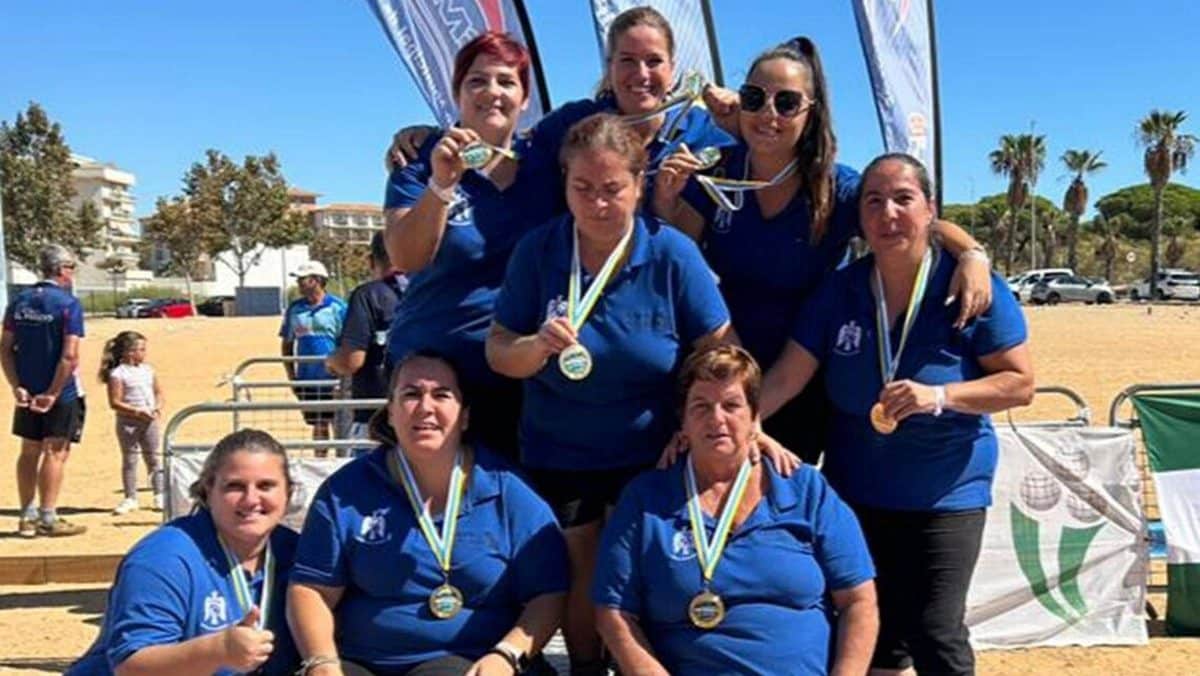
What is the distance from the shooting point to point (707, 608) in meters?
2.96

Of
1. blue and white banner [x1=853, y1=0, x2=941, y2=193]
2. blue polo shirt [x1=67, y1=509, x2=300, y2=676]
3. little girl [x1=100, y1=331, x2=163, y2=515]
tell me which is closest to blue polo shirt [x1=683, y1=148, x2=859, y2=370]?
blue polo shirt [x1=67, y1=509, x2=300, y2=676]

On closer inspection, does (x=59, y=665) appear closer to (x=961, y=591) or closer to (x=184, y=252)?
(x=961, y=591)

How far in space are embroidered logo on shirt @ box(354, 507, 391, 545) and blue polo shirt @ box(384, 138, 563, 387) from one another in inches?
21.3

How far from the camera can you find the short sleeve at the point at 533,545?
314 cm

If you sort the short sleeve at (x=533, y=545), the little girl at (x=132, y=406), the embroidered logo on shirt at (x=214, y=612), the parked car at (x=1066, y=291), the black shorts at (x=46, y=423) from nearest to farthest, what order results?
the embroidered logo on shirt at (x=214, y=612), the short sleeve at (x=533, y=545), the black shorts at (x=46, y=423), the little girl at (x=132, y=406), the parked car at (x=1066, y=291)

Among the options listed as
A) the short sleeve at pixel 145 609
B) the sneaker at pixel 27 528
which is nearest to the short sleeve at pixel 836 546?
the short sleeve at pixel 145 609

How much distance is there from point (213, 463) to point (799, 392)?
5.79ft

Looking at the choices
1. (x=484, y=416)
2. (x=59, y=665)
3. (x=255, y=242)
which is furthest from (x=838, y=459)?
(x=255, y=242)

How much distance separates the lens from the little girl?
9.01m

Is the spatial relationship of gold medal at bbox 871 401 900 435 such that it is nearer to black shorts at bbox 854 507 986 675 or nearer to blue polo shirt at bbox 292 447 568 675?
black shorts at bbox 854 507 986 675

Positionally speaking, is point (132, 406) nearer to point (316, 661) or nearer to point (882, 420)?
point (316, 661)

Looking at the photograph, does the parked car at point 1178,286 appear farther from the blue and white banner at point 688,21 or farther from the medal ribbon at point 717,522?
the medal ribbon at point 717,522

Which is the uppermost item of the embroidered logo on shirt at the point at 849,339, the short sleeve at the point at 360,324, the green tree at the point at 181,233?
the green tree at the point at 181,233

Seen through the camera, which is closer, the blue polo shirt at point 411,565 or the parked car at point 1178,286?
the blue polo shirt at point 411,565
